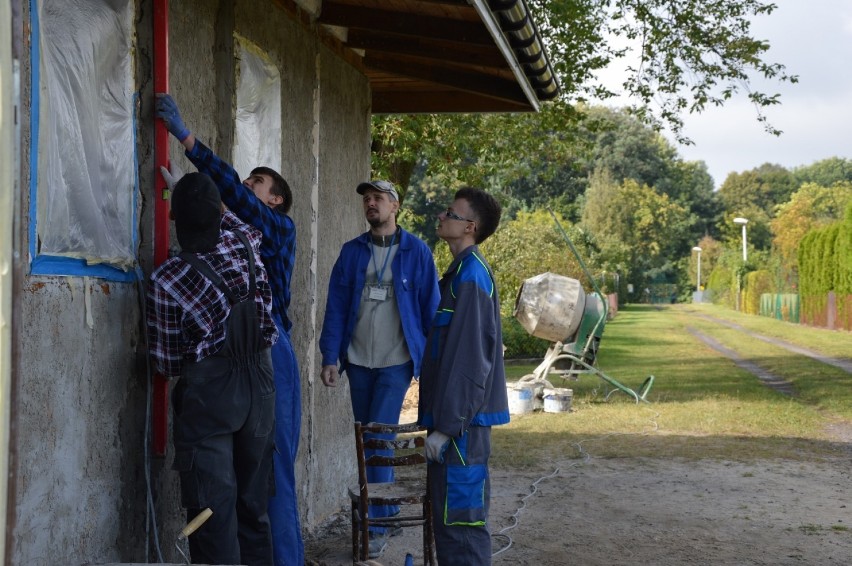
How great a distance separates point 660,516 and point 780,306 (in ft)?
136

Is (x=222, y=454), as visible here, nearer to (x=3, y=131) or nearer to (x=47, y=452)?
(x=47, y=452)

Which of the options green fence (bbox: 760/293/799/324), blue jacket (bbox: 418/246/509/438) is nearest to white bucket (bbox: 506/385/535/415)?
blue jacket (bbox: 418/246/509/438)

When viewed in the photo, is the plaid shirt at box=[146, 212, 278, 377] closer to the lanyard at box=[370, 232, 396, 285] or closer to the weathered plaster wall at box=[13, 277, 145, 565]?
the weathered plaster wall at box=[13, 277, 145, 565]

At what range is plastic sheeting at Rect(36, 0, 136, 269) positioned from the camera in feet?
11.0

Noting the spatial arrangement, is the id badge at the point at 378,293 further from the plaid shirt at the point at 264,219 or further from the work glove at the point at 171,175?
the work glove at the point at 171,175

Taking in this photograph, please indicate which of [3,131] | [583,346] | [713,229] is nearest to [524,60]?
[3,131]

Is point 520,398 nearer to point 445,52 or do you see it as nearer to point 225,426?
point 445,52

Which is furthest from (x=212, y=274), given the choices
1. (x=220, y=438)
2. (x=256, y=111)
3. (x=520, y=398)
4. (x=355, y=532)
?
(x=520, y=398)

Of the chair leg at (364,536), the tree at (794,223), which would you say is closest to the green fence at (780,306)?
the tree at (794,223)

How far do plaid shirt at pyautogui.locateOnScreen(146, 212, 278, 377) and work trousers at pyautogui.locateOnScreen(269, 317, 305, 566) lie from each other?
85 cm

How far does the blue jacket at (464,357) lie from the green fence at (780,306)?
132 feet

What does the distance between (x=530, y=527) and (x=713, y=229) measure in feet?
280

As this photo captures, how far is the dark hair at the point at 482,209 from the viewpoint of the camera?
4441mm

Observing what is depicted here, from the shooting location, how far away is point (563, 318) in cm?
1434
